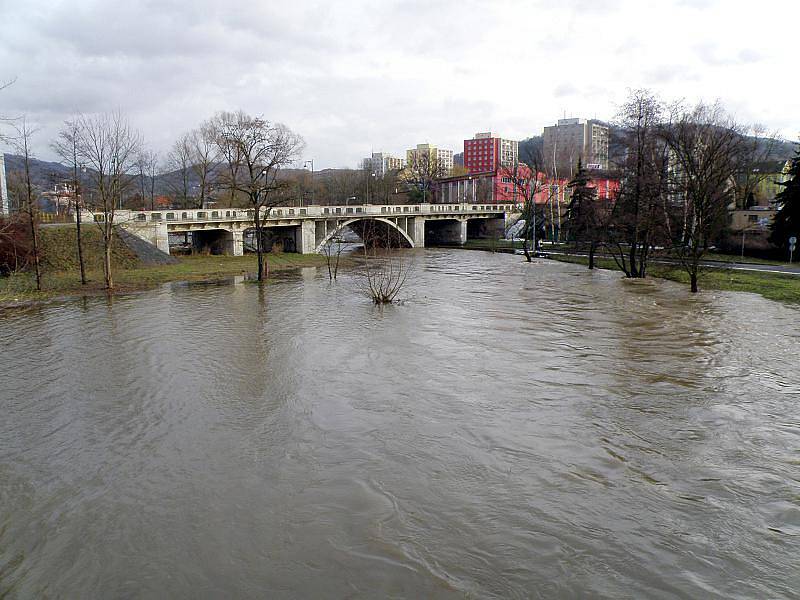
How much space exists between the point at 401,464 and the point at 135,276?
26843mm

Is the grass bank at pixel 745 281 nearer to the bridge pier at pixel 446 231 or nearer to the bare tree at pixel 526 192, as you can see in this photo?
the bare tree at pixel 526 192

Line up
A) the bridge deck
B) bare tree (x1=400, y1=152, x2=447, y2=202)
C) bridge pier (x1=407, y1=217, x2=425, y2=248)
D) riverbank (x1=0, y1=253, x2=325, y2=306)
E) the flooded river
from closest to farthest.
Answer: the flooded river, riverbank (x1=0, y1=253, x2=325, y2=306), the bridge deck, bridge pier (x1=407, y1=217, x2=425, y2=248), bare tree (x1=400, y1=152, x2=447, y2=202)

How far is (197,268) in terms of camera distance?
36.5 m

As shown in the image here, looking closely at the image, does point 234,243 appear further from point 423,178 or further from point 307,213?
point 423,178

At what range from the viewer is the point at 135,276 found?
3178 centimetres

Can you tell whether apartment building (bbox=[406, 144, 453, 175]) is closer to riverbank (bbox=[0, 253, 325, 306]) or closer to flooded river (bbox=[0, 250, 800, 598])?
riverbank (bbox=[0, 253, 325, 306])

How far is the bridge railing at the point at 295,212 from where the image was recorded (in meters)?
38.6

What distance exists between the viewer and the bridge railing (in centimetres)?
3859

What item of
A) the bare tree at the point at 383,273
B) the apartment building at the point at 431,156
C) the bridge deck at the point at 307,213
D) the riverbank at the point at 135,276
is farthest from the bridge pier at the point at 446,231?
the riverbank at the point at 135,276

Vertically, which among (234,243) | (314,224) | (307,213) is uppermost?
(307,213)

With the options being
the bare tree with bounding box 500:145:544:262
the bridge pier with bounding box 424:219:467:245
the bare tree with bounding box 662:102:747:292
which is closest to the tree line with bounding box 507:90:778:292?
Answer: the bare tree with bounding box 662:102:747:292

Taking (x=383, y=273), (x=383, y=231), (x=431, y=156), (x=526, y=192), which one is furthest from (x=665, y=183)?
(x=431, y=156)

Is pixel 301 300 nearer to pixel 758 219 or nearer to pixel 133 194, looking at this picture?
pixel 758 219

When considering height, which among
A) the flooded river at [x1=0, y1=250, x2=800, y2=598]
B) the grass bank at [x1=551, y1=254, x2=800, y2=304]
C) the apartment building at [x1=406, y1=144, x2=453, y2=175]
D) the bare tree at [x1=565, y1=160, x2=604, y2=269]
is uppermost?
the apartment building at [x1=406, y1=144, x2=453, y2=175]
